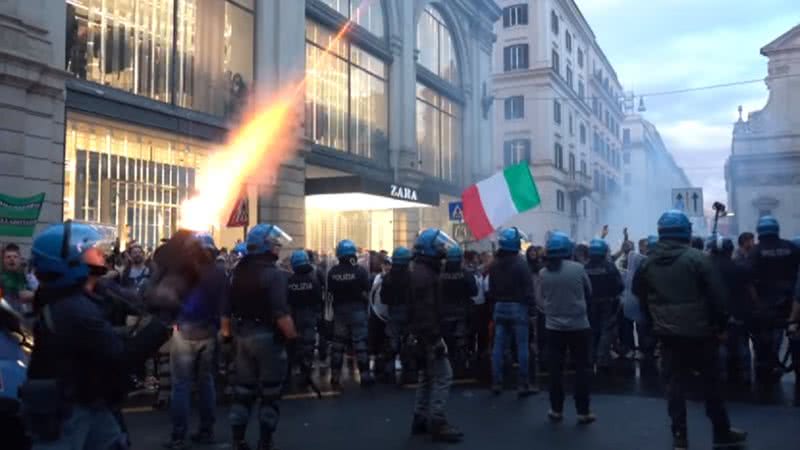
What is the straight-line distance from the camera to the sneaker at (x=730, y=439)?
21.1 feet

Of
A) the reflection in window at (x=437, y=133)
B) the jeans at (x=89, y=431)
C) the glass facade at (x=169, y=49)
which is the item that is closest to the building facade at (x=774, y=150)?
the reflection in window at (x=437, y=133)

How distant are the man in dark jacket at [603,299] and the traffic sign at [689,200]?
7429mm

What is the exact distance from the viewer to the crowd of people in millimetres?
3625

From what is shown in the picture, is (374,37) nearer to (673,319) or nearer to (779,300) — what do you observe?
(779,300)

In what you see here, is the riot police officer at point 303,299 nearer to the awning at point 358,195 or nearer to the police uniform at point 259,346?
the police uniform at point 259,346

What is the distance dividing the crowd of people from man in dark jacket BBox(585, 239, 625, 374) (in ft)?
0.09

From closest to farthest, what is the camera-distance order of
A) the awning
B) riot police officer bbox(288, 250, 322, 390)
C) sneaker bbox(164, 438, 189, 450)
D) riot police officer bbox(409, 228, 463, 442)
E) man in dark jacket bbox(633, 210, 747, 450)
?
man in dark jacket bbox(633, 210, 747, 450)
sneaker bbox(164, 438, 189, 450)
riot police officer bbox(409, 228, 463, 442)
riot police officer bbox(288, 250, 322, 390)
the awning

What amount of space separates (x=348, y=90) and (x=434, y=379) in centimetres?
1937

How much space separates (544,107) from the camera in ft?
165

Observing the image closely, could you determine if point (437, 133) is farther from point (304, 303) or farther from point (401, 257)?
point (304, 303)

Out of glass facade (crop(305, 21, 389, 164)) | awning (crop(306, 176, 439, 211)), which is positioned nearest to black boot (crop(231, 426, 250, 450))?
awning (crop(306, 176, 439, 211))

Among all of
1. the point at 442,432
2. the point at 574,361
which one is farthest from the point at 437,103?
the point at 442,432

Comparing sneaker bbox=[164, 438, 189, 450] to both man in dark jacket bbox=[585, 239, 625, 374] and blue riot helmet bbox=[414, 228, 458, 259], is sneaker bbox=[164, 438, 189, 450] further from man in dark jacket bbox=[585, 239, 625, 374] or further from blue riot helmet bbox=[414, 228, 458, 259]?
man in dark jacket bbox=[585, 239, 625, 374]

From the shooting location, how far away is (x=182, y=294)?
6598 mm
